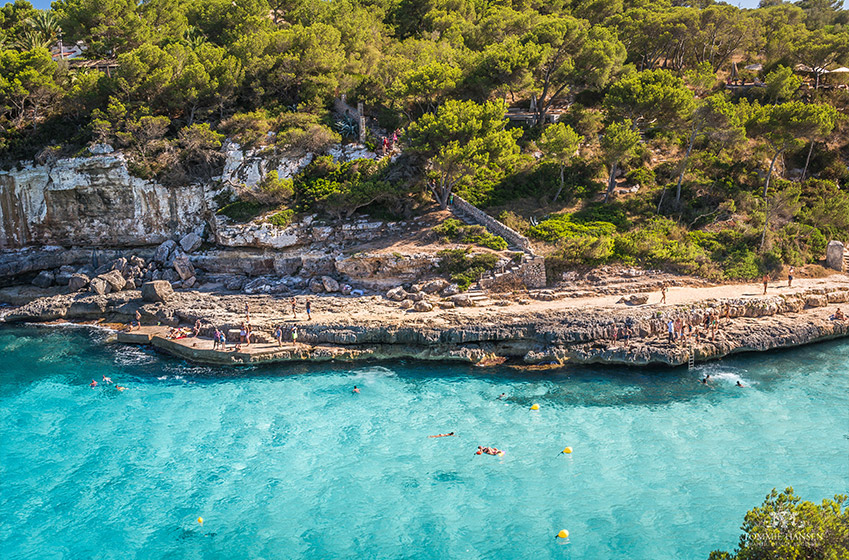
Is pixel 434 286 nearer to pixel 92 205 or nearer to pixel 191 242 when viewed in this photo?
pixel 191 242

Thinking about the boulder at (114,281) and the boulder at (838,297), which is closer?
the boulder at (838,297)

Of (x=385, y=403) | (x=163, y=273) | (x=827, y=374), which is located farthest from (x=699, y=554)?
(x=163, y=273)

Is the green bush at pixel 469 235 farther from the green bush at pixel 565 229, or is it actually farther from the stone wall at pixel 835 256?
the stone wall at pixel 835 256

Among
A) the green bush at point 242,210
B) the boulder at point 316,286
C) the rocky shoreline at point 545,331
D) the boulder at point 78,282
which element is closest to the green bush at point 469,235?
the rocky shoreline at point 545,331

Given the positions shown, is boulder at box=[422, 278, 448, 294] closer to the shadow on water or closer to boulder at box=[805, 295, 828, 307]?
the shadow on water

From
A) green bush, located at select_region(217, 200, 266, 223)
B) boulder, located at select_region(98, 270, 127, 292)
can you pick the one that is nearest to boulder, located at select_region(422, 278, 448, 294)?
green bush, located at select_region(217, 200, 266, 223)

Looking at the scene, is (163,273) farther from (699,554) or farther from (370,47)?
(699,554)
